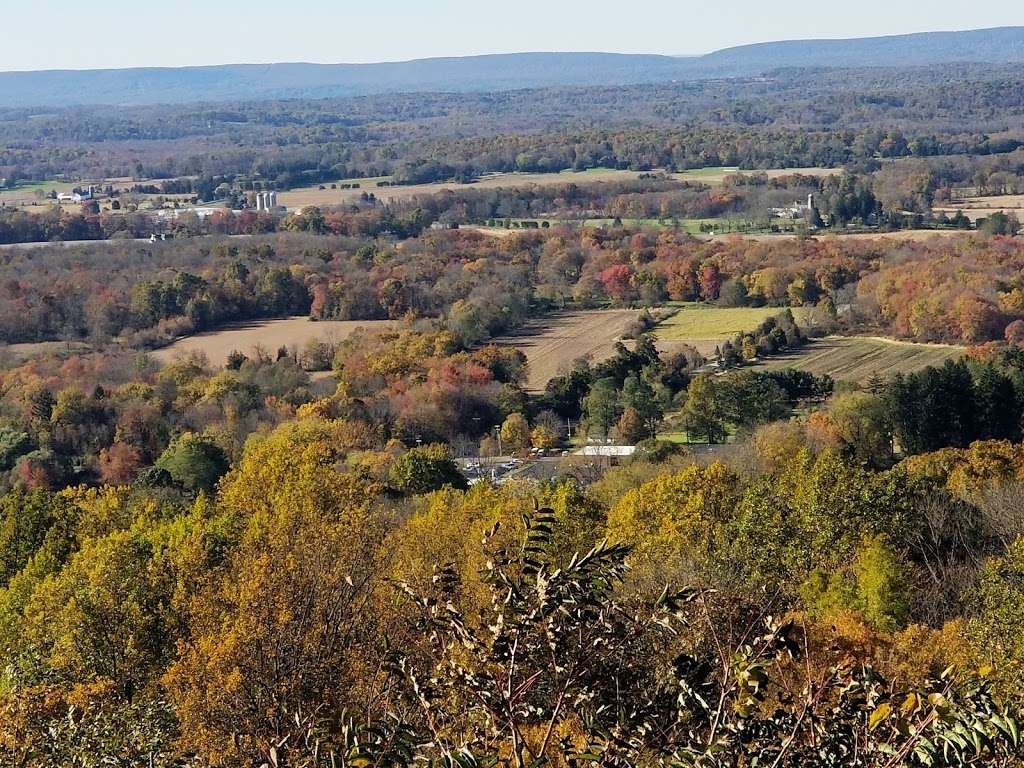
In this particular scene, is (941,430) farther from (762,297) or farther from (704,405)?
(762,297)

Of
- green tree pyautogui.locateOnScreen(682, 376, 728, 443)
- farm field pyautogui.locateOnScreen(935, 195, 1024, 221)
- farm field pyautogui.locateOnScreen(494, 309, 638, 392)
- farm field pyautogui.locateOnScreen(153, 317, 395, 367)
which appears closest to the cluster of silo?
farm field pyautogui.locateOnScreen(153, 317, 395, 367)

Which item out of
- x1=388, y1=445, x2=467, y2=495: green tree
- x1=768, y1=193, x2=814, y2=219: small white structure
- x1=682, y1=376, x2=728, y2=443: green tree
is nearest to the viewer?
x1=388, y1=445, x2=467, y2=495: green tree

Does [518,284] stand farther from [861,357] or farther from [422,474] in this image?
[422,474]

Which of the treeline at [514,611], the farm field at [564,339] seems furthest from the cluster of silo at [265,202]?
the treeline at [514,611]

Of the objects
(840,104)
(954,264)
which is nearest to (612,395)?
(954,264)

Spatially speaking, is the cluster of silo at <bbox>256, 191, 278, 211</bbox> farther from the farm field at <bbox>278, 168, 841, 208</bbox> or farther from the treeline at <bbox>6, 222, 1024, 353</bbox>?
the treeline at <bbox>6, 222, 1024, 353</bbox>

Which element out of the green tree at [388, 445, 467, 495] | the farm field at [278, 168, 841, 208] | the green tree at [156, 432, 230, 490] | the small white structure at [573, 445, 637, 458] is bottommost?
the farm field at [278, 168, 841, 208]

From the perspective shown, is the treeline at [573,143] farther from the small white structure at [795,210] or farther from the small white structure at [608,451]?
the small white structure at [608,451]
